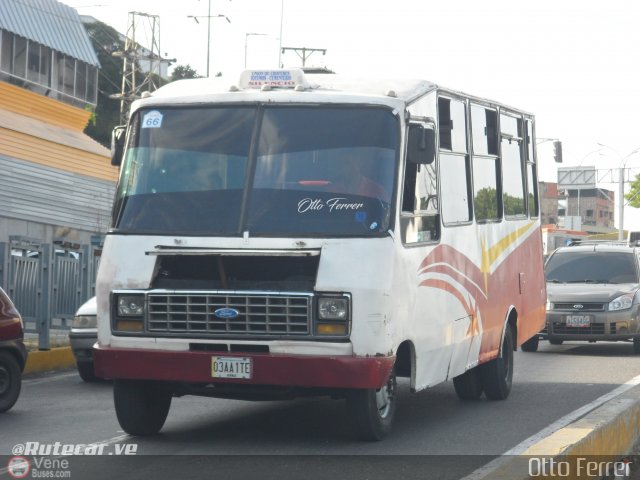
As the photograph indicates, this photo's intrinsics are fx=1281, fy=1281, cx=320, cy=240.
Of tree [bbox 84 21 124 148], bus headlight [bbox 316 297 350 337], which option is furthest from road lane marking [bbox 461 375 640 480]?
tree [bbox 84 21 124 148]

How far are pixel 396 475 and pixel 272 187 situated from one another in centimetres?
250

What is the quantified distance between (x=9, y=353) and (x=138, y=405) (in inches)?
114

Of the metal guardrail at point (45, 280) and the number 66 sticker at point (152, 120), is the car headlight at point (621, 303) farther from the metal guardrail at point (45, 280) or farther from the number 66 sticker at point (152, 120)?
the number 66 sticker at point (152, 120)

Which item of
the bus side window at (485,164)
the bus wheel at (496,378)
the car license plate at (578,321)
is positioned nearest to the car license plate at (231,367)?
the bus side window at (485,164)

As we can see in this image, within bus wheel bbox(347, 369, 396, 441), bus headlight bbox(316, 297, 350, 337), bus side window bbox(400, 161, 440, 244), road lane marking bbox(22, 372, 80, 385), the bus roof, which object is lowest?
road lane marking bbox(22, 372, 80, 385)

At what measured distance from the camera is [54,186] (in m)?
38.1

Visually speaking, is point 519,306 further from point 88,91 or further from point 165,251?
point 88,91

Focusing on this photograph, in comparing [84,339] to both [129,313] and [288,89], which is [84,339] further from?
[288,89]

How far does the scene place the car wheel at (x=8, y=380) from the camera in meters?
12.5

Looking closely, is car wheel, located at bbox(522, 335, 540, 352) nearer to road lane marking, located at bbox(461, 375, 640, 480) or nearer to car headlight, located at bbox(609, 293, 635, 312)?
car headlight, located at bbox(609, 293, 635, 312)

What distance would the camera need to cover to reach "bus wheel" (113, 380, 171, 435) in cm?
1012

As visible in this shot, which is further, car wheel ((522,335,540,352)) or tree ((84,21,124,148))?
tree ((84,21,124,148))

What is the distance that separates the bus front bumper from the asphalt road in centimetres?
55

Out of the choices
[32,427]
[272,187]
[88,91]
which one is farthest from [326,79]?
[88,91]
